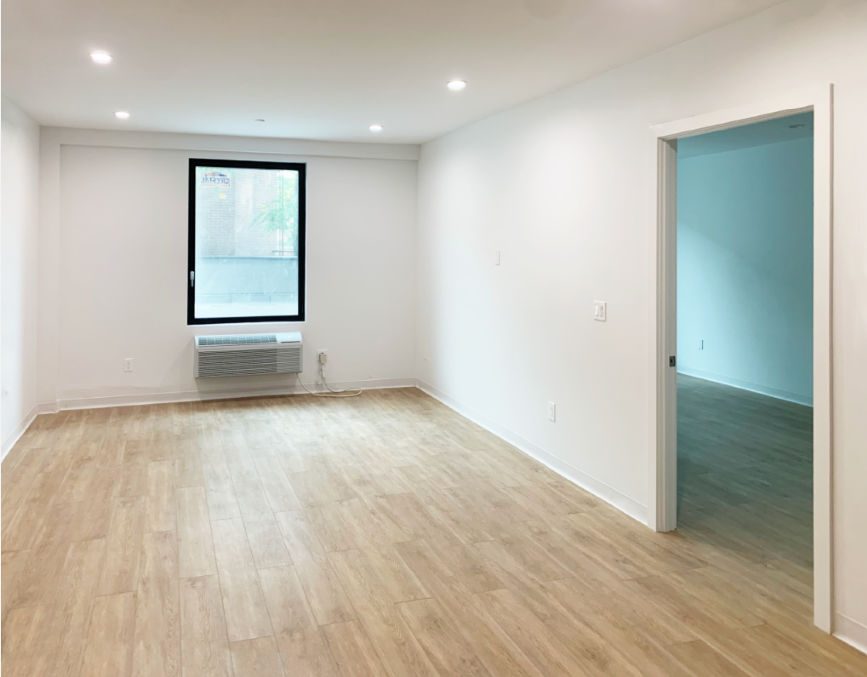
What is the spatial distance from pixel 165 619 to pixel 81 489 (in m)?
1.86

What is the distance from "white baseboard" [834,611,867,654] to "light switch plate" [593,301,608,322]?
1.93m

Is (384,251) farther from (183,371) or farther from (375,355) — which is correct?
(183,371)

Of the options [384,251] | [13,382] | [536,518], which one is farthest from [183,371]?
[536,518]

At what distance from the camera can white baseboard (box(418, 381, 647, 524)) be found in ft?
12.7

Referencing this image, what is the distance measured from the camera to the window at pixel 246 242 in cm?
673

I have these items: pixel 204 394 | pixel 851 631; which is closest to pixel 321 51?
pixel 851 631

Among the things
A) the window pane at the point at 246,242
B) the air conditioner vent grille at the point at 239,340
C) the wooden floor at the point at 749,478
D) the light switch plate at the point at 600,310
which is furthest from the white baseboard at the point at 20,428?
the wooden floor at the point at 749,478

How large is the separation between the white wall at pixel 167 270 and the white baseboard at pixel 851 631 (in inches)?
204

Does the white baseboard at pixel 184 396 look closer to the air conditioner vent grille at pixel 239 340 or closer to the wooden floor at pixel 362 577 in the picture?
the air conditioner vent grille at pixel 239 340

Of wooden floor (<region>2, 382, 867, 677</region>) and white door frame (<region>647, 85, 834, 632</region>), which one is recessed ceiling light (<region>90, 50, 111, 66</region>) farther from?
white door frame (<region>647, 85, 834, 632</region>)

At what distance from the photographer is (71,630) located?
2611mm

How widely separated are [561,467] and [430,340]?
271 centimetres

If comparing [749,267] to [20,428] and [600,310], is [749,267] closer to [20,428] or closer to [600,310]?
[600,310]

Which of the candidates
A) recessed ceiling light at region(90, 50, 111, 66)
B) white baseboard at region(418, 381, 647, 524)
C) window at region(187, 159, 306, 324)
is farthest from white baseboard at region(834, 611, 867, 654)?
window at region(187, 159, 306, 324)
